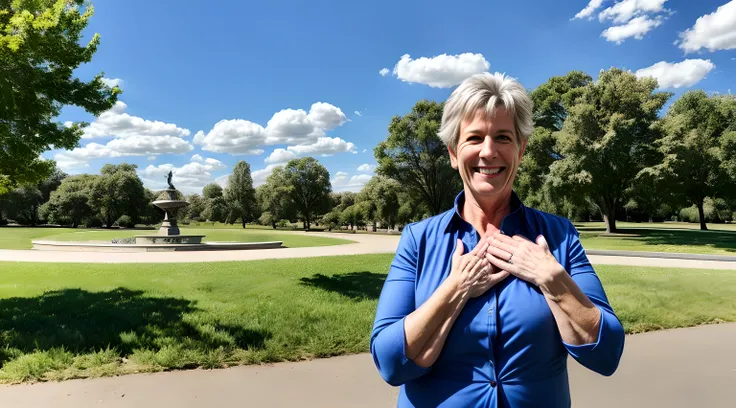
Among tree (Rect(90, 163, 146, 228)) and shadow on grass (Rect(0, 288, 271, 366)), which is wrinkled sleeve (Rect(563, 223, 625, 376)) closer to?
shadow on grass (Rect(0, 288, 271, 366))

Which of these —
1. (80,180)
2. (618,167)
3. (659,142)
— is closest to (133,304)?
(618,167)

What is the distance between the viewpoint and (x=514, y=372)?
1.42 metres

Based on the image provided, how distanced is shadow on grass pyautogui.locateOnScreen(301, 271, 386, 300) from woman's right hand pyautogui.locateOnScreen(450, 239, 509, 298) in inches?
274

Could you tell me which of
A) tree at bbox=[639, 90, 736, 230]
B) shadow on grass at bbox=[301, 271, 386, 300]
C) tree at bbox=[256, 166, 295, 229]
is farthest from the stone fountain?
tree at bbox=[256, 166, 295, 229]

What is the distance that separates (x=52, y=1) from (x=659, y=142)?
28.1 meters

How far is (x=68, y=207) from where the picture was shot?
175 ft

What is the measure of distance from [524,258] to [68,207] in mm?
64218

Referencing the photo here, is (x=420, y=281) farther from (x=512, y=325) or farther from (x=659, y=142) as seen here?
(x=659, y=142)

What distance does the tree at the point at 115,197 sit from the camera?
181 feet

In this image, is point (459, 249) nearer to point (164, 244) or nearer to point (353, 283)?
point (353, 283)

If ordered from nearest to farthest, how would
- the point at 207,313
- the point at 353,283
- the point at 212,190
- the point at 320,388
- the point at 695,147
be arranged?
1. the point at 320,388
2. the point at 207,313
3. the point at 353,283
4. the point at 695,147
5. the point at 212,190

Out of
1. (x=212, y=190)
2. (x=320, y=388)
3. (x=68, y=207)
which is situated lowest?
(x=320, y=388)

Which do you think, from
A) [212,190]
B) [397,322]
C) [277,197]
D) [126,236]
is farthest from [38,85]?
[212,190]

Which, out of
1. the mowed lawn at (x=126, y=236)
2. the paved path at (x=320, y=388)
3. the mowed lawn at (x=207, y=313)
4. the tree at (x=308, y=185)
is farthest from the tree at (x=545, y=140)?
the tree at (x=308, y=185)
